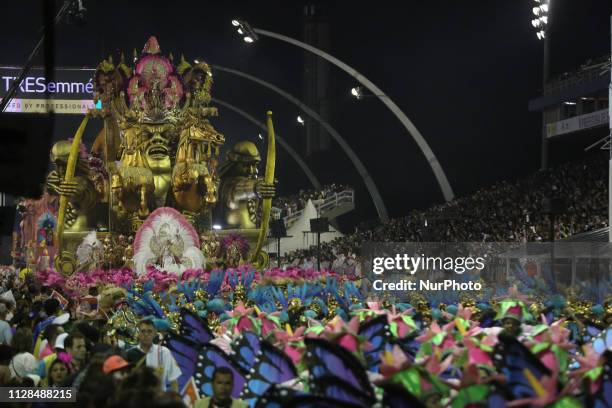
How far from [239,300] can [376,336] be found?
7.74 meters

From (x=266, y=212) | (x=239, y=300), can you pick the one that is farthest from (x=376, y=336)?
(x=266, y=212)

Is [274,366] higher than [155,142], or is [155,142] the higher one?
[155,142]

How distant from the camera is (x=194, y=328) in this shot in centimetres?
947

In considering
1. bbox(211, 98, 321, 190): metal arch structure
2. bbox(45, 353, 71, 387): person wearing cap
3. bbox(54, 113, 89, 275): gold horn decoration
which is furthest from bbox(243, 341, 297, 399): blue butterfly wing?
bbox(211, 98, 321, 190): metal arch structure

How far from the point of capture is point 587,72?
3769cm

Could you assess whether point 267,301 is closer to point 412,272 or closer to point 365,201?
point 412,272

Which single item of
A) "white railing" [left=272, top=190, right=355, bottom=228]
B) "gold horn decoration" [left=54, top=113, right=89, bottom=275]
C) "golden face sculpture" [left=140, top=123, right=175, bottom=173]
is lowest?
"gold horn decoration" [left=54, top=113, right=89, bottom=275]

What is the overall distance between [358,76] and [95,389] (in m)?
32.0

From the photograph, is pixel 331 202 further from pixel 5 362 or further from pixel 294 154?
pixel 5 362

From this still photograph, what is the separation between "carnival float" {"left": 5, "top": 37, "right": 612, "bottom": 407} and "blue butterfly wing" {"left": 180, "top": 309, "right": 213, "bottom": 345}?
1 centimetres

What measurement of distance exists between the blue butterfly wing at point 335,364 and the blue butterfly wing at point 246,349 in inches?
59.4

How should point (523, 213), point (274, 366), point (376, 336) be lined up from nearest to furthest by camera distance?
point (274, 366) → point (376, 336) → point (523, 213)

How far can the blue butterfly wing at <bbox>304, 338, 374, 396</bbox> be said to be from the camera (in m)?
6.23

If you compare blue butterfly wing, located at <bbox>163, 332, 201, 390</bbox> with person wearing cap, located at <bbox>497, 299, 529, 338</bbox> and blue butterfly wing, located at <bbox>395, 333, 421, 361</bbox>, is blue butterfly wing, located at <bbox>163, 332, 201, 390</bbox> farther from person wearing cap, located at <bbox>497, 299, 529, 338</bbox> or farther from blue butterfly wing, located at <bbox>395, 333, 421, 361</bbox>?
person wearing cap, located at <bbox>497, 299, 529, 338</bbox>
